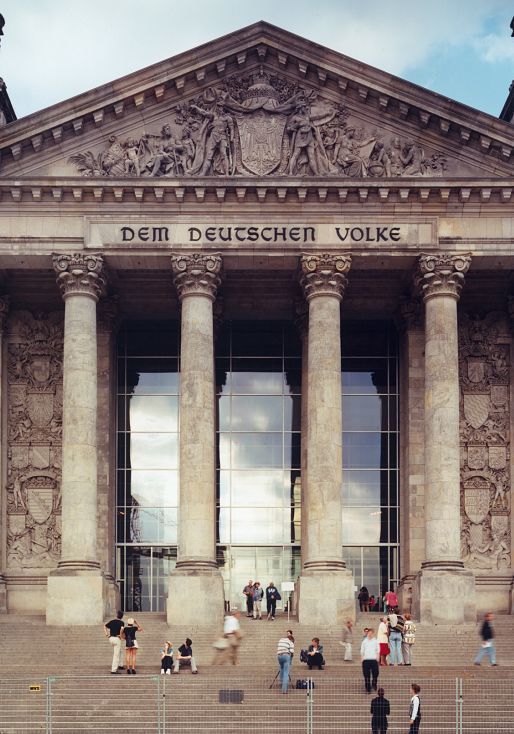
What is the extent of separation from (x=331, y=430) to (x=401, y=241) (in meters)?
7.17

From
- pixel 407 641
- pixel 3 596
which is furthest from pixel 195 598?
pixel 3 596

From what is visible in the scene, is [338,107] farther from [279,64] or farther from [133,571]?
[133,571]

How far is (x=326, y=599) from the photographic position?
5047 cm

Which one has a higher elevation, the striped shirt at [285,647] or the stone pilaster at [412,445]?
the stone pilaster at [412,445]

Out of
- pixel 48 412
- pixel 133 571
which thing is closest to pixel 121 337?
pixel 48 412

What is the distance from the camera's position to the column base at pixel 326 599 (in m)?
50.0

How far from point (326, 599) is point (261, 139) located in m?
16.3

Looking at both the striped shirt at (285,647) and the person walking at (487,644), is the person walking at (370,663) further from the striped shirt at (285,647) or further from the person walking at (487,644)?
the person walking at (487,644)

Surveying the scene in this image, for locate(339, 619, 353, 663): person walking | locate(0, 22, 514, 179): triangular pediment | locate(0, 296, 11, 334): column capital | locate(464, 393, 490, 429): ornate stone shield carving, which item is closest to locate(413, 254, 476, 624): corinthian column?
locate(0, 22, 514, 179): triangular pediment

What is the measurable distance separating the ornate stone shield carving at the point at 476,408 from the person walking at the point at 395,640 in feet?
47.7

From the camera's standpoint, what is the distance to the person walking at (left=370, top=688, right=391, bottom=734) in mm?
34031

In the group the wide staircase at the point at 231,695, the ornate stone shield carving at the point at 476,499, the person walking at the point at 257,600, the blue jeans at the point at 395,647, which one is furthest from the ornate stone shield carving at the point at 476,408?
the blue jeans at the point at 395,647

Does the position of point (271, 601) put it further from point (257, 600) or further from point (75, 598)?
point (75, 598)

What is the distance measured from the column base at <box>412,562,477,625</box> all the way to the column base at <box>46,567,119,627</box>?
35.2ft
